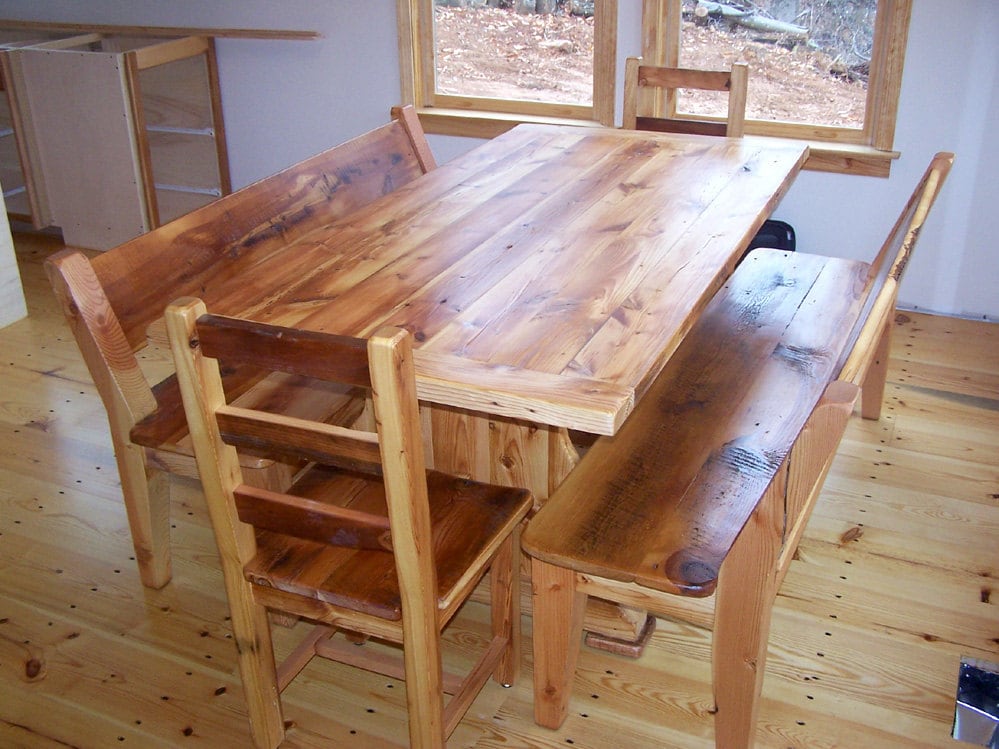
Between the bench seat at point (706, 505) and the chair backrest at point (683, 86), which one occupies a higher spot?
the chair backrest at point (683, 86)

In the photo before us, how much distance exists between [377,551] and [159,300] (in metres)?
0.85

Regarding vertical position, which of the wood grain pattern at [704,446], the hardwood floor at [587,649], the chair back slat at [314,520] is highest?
the chair back slat at [314,520]

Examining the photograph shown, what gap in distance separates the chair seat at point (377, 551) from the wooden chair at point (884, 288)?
59cm

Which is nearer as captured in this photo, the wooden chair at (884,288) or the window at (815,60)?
the wooden chair at (884,288)

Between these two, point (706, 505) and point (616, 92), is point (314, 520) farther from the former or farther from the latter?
point (616, 92)

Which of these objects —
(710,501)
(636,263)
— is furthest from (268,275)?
(710,501)

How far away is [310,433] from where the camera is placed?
1389 millimetres

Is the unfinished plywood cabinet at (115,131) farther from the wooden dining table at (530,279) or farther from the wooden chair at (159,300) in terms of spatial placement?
the wooden dining table at (530,279)

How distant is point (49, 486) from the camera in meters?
2.64

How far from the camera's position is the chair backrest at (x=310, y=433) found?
4.27 feet

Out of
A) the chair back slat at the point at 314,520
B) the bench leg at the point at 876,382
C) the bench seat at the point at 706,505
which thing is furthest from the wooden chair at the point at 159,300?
the bench leg at the point at 876,382

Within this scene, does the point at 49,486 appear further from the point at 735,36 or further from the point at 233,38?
the point at 735,36

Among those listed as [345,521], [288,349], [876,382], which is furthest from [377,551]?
[876,382]

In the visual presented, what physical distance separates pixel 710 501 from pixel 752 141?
4.72 feet
